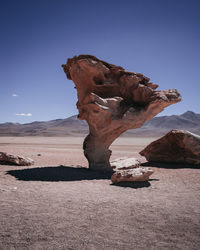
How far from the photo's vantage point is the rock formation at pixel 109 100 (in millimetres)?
8219

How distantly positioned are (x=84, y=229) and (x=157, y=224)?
47.5 inches

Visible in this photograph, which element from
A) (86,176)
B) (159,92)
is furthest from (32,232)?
(159,92)

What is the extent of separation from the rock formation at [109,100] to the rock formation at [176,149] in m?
2.49

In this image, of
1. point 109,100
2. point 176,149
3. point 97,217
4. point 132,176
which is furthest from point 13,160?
point 176,149

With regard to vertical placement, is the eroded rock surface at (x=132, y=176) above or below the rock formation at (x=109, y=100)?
below

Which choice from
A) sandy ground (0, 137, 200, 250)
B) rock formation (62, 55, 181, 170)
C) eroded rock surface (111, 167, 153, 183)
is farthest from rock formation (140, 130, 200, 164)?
eroded rock surface (111, 167, 153, 183)

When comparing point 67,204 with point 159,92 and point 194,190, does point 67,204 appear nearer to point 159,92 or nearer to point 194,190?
point 194,190

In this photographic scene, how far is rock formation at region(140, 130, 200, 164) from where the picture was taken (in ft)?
33.6

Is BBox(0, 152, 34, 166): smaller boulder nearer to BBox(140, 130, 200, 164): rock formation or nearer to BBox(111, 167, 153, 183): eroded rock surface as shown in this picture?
BBox(111, 167, 153, 183): eroded rock surface

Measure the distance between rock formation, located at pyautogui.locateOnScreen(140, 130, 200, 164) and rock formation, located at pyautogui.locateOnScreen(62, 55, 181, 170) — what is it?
98.1 inches

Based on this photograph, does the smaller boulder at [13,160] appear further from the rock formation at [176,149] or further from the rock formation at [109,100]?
the rock formation at [176,149]

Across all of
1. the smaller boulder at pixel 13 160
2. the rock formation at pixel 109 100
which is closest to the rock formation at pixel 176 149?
the rock formation at pixel 109 100

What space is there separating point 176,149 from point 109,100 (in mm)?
5366

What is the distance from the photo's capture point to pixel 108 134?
877cm
